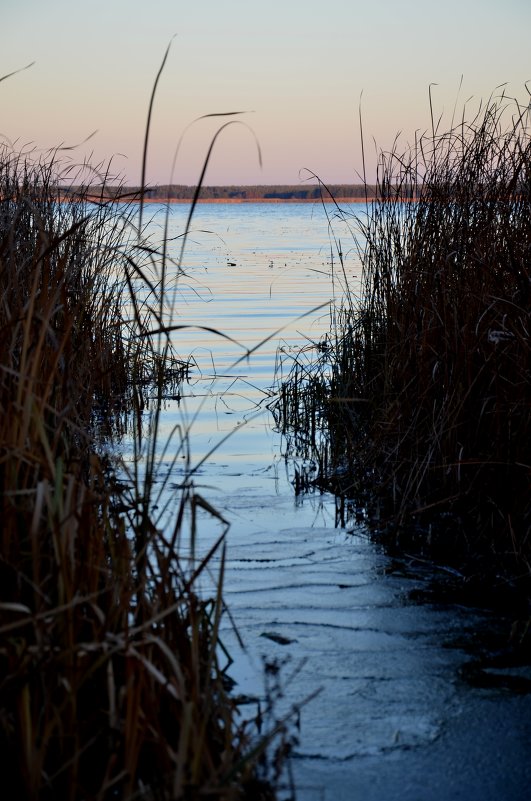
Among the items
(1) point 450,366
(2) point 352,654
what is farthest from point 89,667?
(1) point 450,366

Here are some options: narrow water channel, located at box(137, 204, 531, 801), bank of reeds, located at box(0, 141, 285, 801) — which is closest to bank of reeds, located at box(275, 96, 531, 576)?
narrow water channel, located at box(137, 204, 531, 801)

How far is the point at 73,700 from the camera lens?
1.79 m

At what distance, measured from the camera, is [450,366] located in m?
4.18

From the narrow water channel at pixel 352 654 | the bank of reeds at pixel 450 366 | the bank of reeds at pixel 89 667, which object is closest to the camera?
the bank of reeds at pixel 89 667

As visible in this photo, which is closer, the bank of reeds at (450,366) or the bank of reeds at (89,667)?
the bank of reeds at (89,667)

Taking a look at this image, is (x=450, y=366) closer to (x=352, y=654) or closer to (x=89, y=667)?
(x=352, y=654)

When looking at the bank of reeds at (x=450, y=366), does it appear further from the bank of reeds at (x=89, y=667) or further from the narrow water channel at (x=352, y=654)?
the bank of reeds at (x=89, y=667)

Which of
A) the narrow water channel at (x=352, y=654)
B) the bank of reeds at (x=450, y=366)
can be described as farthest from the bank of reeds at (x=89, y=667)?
the bank of reeds at (x=450, y=366)

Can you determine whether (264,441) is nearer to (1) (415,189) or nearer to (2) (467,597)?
(1) (415,189)

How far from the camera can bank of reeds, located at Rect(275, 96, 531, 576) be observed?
3736mm

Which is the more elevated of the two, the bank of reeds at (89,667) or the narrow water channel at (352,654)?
the bank of reeds at (89,667)

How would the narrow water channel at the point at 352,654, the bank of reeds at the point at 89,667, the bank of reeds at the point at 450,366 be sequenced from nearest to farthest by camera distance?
the bank of reeds at the point at 89,667 < the narrow water channel at the point at 352,654 < the bank of reeds at the point at 450,366

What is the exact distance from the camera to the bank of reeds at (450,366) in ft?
12.3

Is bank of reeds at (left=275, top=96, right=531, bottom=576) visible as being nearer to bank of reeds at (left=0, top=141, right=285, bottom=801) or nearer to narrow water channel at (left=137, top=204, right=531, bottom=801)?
narrow water channel at (left=137, top=204, right=531, bottom=801)
